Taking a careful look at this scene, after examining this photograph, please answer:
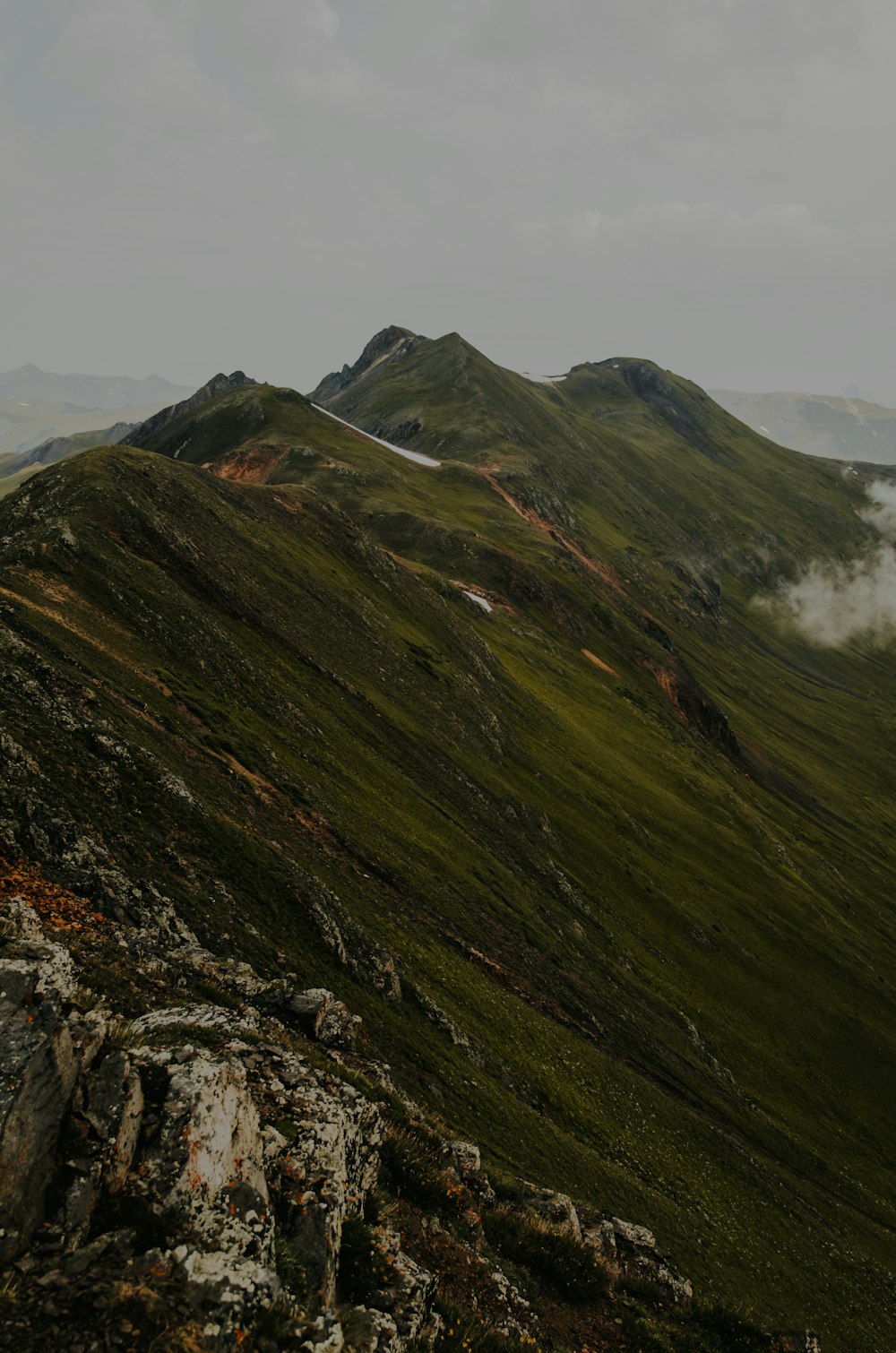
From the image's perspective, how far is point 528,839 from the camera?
62.7m

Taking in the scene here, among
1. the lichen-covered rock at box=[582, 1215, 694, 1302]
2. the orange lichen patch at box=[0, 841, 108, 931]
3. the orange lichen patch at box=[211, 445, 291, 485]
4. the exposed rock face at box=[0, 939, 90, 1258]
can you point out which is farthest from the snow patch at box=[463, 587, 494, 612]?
the exposed rock face at box=[0, 939, 90, 1258]

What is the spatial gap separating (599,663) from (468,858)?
243 feet

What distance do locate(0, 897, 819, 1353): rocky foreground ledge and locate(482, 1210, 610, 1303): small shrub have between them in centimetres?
6

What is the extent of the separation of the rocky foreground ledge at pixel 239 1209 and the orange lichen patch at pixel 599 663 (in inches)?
3976

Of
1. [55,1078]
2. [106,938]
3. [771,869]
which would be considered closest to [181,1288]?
[55,1078]

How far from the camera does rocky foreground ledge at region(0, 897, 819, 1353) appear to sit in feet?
36.3

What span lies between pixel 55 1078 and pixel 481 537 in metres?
122

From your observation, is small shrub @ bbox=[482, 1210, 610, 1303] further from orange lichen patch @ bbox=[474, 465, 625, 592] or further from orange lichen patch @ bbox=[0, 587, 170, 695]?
orange lichen patch @ bbox=[474, 465, 625, 592]

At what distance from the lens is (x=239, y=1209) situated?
13.2 metres

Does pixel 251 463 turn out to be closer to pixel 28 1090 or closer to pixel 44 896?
pixel 44 896

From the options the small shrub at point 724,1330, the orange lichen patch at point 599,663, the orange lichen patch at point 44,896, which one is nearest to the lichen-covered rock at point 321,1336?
the orange lichen patch at point 44,896

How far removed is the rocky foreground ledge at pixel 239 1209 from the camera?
11.1 metres

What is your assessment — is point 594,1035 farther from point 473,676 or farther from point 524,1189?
point 473,676

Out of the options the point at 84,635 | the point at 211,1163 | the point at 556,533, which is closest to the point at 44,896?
the point at 211,1163
